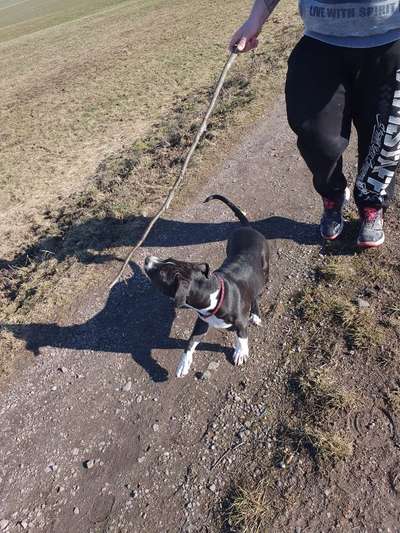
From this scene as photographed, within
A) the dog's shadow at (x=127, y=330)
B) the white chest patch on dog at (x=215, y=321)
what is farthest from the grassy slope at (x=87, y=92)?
the white chest patch on dog at (x=215, y=321)

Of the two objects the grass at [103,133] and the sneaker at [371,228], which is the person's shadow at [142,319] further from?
the sneaker at [371,228]

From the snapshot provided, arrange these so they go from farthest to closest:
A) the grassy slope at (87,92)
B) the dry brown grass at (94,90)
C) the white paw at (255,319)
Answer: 1. the grassy slope at (87,92)
2. the dry brown grass at (94,90)
3. the white paw at (255,319)

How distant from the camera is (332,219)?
413 centimetres

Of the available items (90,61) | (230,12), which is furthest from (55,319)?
(230,12)

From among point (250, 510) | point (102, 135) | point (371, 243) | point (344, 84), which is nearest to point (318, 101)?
point (344, 84)

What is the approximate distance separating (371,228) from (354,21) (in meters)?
1.71

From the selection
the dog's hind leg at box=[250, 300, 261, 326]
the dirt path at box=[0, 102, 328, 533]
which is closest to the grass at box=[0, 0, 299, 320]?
the dirt path at box=[0, 102, 328, 533]

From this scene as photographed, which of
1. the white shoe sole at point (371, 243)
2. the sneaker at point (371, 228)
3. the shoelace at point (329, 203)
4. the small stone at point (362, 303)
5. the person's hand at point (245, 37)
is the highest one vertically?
the person's hand at point (245, 37)

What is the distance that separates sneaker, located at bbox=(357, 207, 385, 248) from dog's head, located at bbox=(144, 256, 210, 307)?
151 centimetres

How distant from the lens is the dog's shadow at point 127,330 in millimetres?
3871

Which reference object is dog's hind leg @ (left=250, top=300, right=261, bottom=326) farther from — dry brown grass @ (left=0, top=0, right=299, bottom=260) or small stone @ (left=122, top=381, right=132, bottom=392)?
dry brown grass @ (left=0, top=0, right=299, bottom=260)

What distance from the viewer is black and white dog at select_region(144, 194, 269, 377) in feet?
10.5

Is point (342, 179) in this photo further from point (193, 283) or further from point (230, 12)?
point (230, 12)

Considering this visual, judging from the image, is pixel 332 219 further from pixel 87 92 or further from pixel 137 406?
pixel 87 92
